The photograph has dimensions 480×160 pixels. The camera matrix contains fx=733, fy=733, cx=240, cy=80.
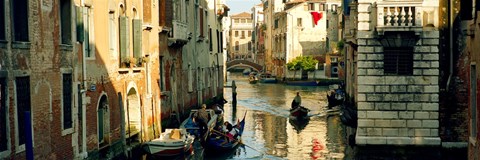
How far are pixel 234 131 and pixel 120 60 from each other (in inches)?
186

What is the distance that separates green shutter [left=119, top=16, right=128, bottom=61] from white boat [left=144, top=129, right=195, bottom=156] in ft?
6.43

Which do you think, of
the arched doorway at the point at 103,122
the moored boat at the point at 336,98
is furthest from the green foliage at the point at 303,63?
the arched doorway at the point at 103,122

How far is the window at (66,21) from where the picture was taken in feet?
40.1

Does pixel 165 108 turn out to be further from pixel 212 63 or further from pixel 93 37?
pixel 212 63

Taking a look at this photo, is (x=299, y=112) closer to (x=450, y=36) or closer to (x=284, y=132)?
(x=284, y=132)

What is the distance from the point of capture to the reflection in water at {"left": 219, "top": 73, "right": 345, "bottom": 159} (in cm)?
1786

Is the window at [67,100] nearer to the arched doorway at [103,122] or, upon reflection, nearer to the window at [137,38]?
the arched doorway at [103,122]

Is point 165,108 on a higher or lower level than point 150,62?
lower

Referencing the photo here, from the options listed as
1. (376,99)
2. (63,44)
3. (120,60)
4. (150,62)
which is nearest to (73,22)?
(63,44)

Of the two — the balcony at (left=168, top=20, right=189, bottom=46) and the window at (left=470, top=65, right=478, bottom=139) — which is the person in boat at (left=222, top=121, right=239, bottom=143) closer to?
the balcony at (left=168, top=20, right=189, bottom=46)

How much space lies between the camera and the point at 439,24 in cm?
1633

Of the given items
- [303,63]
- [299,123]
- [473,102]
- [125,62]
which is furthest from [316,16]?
[473,102]

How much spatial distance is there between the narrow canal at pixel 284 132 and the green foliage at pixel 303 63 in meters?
16.2

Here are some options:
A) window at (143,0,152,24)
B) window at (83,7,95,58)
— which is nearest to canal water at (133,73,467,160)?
window at (83,7,95,58)
